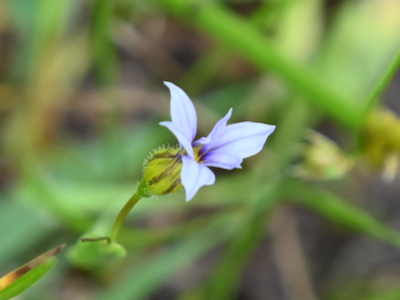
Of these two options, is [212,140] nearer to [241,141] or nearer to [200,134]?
[241,141]

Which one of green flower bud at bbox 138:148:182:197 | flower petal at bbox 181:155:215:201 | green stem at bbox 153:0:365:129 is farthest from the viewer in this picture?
green stem at bbox 153:0:365:129

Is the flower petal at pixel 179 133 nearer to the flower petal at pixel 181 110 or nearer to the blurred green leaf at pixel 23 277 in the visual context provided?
the flower petal at pixel 181 110

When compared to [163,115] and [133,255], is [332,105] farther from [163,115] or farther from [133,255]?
[133,255]

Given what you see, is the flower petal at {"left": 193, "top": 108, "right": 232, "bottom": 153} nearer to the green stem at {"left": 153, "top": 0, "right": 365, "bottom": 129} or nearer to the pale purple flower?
the pale purple flower

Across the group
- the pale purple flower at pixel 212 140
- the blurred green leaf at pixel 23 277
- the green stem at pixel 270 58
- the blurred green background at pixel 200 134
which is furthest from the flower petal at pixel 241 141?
the green stem at pixel 270 58

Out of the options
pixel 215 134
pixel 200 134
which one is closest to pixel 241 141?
pixel 215 134

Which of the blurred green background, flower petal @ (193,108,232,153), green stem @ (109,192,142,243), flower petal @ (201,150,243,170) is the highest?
flower petal @ (193,108,232,153)

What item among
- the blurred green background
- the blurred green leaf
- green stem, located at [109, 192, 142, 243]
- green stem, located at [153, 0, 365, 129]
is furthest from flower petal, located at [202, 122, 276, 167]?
green stem, located at [153, 0, 365, 129]

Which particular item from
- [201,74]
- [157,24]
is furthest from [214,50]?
[157,24]
